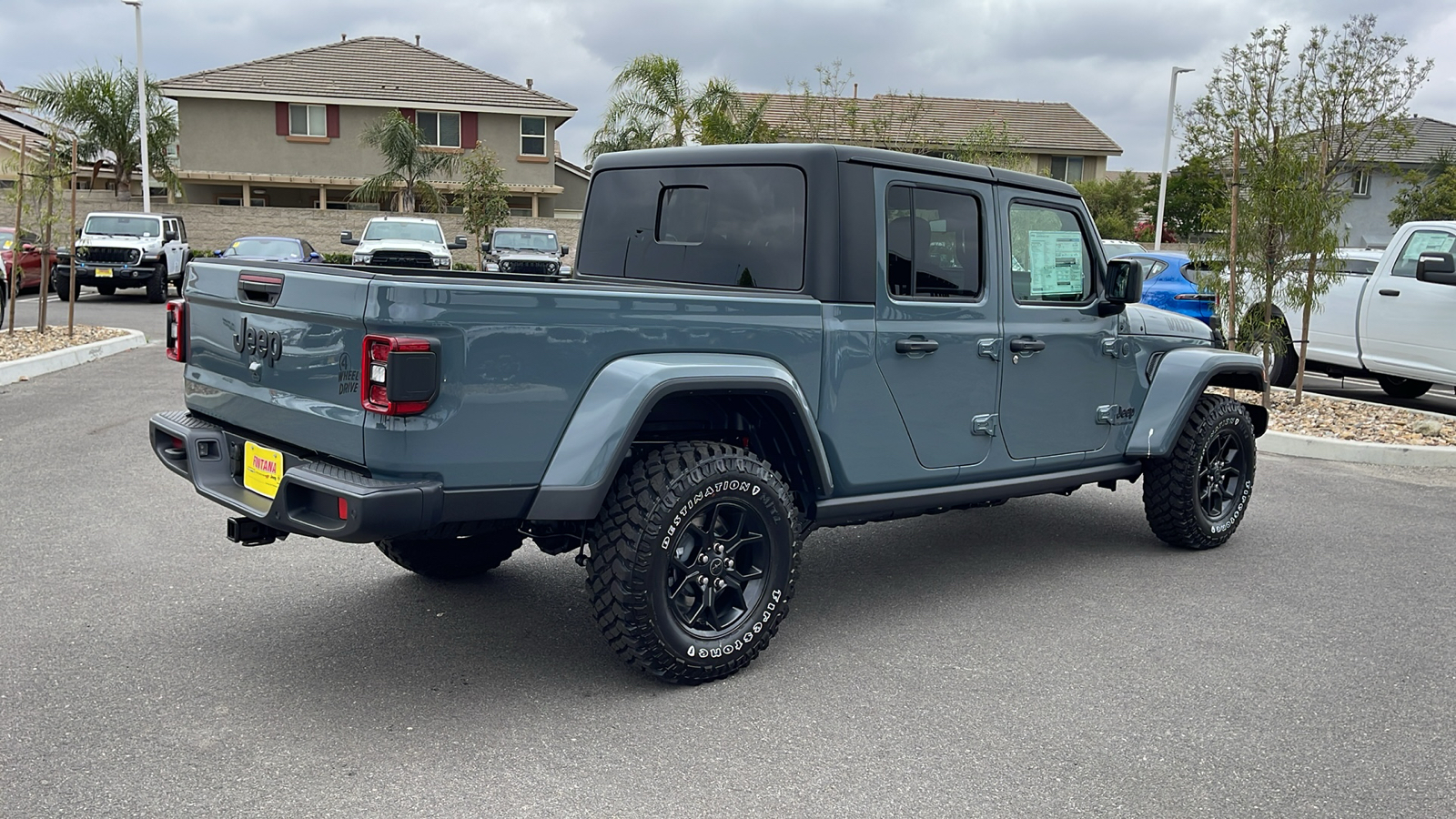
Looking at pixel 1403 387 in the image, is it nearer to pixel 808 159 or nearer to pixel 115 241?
pixel 808 159

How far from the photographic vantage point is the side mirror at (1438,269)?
33.1 feet

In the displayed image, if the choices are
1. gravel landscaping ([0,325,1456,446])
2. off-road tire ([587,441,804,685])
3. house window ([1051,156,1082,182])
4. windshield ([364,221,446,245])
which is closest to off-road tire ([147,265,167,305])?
windshield ([364,221,446,245])

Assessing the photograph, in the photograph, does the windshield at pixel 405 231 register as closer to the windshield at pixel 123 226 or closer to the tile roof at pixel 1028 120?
the windshield at pixel 123 226

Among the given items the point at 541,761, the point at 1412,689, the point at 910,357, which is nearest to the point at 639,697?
the point at 541,761

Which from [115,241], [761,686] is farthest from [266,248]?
[761,686]

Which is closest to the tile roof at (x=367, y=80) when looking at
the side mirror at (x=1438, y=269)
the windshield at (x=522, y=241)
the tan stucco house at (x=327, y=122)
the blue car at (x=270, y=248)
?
the tan stucco house at (x=327, y=122)

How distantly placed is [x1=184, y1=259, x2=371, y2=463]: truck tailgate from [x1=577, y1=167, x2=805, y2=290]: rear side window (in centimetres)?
155

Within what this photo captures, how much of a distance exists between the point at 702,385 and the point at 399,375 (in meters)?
1.03

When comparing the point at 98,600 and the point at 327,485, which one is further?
the point at 98,600

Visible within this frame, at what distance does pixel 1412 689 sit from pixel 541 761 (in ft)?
10.4

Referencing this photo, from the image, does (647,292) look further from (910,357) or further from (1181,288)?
(1181,288)

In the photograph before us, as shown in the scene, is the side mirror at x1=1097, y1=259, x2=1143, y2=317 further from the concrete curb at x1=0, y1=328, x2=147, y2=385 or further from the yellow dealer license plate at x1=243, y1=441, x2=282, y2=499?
the concrete curb at x1=0, y1=328, x2=147, y2=385

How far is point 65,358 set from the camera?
12.5 m

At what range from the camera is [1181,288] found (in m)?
14.4
